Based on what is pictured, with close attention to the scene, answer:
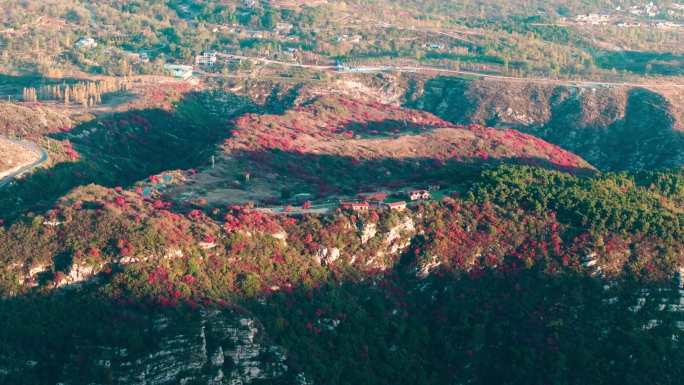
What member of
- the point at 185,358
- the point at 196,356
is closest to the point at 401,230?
the point at 196,356

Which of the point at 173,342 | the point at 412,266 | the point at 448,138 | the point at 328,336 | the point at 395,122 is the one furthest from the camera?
the point at 395,122

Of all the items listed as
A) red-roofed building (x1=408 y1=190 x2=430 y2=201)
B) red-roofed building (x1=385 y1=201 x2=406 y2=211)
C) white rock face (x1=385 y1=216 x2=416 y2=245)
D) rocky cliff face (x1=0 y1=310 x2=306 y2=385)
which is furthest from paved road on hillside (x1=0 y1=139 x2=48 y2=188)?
red-roofed building (x1=408 y1=190 x2=430 y2=201)

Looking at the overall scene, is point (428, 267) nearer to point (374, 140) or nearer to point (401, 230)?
point (401, 230)

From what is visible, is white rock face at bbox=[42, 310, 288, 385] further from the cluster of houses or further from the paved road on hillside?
the paved road on hillside

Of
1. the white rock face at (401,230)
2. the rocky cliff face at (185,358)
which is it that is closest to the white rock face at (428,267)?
the white rock face at (401,230)

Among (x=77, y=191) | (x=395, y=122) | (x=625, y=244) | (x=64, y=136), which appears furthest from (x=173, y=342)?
(x=395, y=122)

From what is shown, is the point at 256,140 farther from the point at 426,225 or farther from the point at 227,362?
the point at 227,362

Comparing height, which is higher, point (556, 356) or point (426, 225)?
point (426, 225)
